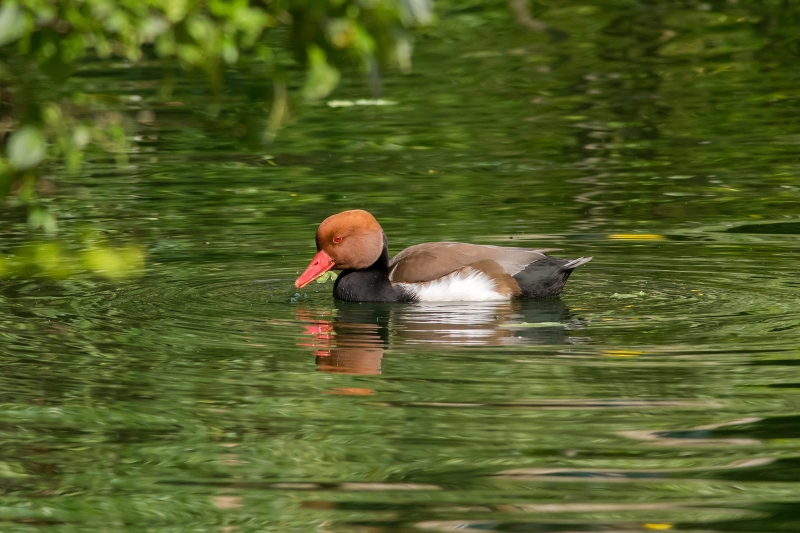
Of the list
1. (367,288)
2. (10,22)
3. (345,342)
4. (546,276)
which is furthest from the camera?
(367,288)

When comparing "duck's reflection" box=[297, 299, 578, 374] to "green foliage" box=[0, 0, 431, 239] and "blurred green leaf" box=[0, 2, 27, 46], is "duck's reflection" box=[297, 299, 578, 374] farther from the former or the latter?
"blurred green leaf" box=[0, 2, 27, 46]

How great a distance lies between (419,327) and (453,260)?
100 cm

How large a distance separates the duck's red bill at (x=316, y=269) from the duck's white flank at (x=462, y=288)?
2.40 feet

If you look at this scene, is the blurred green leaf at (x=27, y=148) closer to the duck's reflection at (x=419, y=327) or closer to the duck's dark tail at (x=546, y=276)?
the duck's reflection at (x=419, y=327)

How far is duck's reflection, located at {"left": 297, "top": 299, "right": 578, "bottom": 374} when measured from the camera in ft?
29.6

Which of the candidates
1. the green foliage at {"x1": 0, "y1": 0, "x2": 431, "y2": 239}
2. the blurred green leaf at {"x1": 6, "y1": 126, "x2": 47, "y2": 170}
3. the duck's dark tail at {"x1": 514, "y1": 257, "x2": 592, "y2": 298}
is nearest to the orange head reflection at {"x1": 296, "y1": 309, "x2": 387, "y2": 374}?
the duck's dark tail at {"x1": 514, "y1": 257, "x2": 592, "y2": 298}

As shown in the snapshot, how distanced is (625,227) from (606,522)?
23.9 feet

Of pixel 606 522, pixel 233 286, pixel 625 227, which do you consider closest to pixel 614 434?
pixel 606 522

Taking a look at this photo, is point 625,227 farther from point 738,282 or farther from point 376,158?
point 376,158

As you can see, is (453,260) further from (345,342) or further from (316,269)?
(345,342)

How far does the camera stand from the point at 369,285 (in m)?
10.9

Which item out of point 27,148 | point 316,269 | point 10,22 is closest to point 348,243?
point 316,269

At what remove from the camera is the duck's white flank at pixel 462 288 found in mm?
10523

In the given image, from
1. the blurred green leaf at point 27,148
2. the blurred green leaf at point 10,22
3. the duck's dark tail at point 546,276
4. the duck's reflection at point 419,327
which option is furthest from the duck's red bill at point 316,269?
the blurred green leaf at point 10,22
